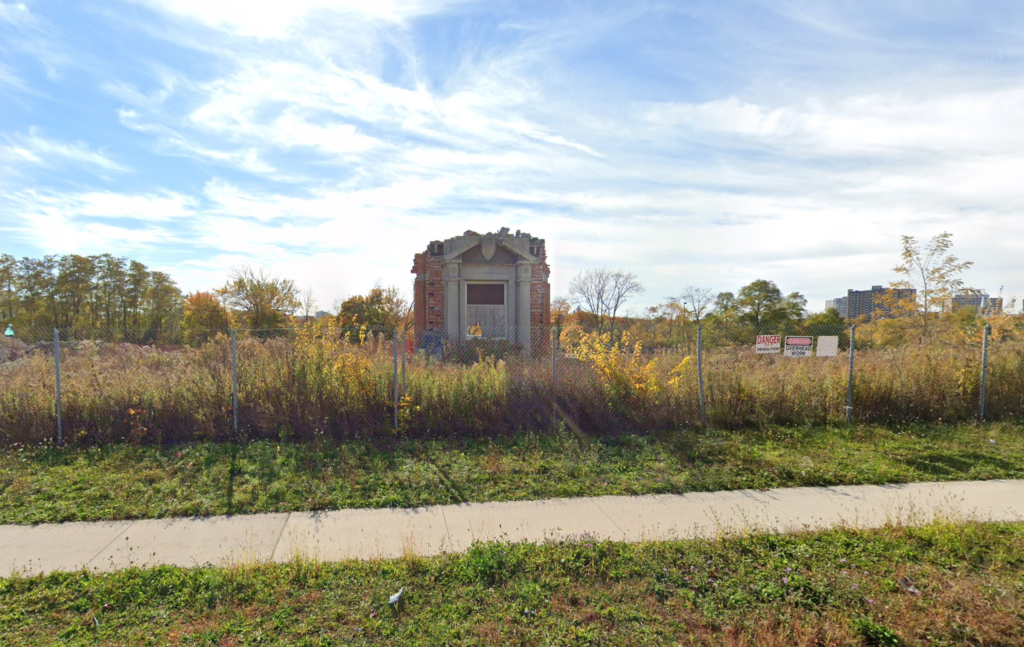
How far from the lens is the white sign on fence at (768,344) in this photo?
10.0m

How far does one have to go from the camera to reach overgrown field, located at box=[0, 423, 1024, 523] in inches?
206

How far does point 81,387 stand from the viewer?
752cm

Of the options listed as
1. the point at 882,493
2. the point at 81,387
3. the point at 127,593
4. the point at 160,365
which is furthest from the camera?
the point at 160,365

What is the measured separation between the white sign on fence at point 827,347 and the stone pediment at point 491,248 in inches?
315

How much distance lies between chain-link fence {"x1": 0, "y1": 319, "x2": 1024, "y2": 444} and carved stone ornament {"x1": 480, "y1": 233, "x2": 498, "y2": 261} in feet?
22.1

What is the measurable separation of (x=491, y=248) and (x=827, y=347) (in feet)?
30.1

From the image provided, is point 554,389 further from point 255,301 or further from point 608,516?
point 255,301

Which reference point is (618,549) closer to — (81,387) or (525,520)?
(525,520)

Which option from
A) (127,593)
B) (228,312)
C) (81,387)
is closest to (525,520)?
(127,593)

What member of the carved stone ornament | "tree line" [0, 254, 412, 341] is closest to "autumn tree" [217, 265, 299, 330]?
"tree line" [0, 254, 412, 341]

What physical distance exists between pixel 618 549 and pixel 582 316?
31776 millimetres

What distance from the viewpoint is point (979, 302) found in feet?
41.3

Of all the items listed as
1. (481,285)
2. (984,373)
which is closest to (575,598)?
(984,373)

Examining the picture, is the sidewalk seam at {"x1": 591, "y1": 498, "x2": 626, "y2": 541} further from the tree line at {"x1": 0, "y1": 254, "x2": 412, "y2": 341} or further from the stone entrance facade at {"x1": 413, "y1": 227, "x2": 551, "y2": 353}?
the tree line at {"x1": 0, "y1": 254, "x2": 412, "y2": 341}
